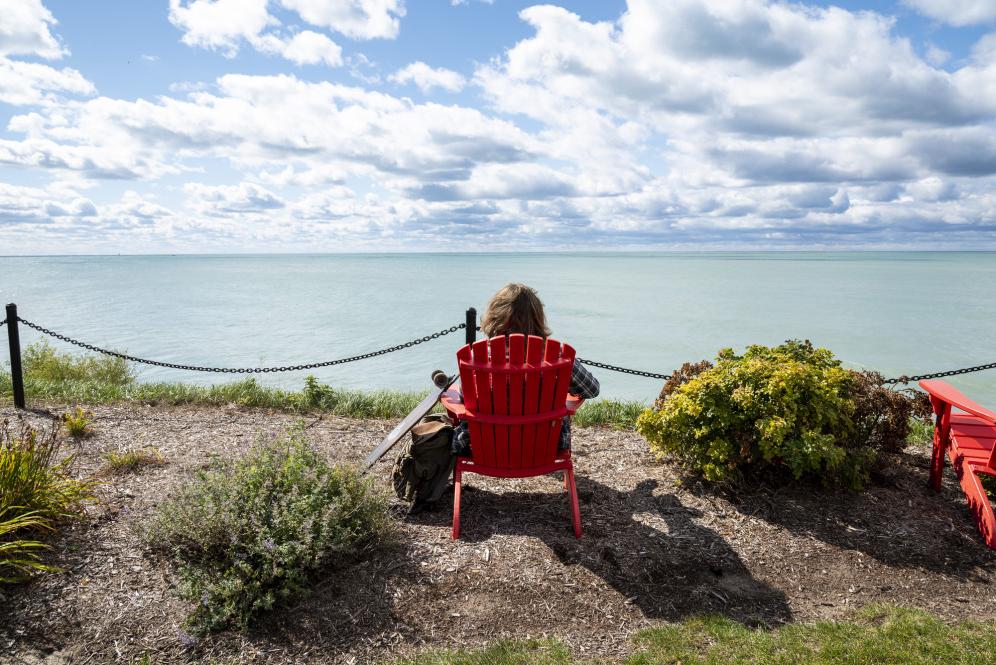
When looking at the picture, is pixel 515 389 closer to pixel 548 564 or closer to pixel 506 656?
pixel 548 564

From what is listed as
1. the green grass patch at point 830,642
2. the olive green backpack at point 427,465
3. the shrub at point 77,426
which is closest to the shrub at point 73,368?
the shrub at point 77,426

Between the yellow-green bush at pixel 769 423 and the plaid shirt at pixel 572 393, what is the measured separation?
0.82 m

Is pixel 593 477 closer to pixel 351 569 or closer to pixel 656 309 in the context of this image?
pixel 351 569

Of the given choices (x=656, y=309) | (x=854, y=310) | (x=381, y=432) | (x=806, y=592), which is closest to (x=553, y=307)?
(x=656, y=309)

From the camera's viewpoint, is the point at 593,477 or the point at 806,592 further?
the point at 593,477

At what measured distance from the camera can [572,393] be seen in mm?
4559

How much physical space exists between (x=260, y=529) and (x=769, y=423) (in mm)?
3422

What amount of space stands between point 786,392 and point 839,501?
95cm

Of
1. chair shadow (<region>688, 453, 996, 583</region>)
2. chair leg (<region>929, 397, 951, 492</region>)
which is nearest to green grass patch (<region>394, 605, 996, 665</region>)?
chair shadow (<region>688, 453, 996, 583</region>)

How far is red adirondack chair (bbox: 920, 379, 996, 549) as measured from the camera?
14.2 feet

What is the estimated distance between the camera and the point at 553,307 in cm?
4628

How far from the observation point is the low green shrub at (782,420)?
4.53 m

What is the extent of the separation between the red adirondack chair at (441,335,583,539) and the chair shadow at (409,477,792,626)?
0.88ft

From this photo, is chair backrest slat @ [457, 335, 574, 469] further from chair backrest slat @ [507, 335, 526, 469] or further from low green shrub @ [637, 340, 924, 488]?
low green shrub @ [637, 340, 924, 488]
